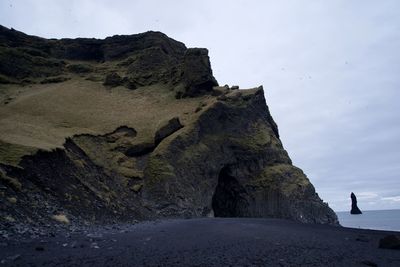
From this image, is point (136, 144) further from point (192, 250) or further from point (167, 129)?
point (192, 250)

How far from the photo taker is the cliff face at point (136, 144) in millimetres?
19859

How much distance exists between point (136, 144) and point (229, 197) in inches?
475

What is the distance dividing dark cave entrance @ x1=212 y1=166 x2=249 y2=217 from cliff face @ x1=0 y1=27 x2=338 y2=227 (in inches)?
4.5

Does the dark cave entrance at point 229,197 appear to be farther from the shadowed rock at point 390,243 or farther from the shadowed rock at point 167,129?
the shadowed rock at point 390,243

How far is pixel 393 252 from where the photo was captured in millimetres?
13906

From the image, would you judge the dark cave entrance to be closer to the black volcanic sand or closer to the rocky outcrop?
the rocky outcrop

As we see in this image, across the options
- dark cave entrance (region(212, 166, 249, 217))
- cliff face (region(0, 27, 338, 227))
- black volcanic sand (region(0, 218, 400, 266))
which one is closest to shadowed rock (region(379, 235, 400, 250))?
black volcanic sand (region(0, 218, 400, 266))

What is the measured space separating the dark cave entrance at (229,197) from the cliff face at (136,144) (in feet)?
0.37

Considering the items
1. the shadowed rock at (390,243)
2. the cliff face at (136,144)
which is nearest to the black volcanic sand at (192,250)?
the shadowed rock at (390,243)

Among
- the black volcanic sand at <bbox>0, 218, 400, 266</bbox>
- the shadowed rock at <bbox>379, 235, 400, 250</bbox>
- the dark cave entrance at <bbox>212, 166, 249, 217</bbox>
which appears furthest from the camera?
the dark cave entrance at <bbox>212, 166, 249, 217</bbox>

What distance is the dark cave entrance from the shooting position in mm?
37219

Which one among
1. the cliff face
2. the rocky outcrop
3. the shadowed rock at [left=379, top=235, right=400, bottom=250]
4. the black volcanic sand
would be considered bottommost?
the black volcanic sand

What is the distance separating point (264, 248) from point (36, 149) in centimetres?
1409

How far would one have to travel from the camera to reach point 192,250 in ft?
38.2
